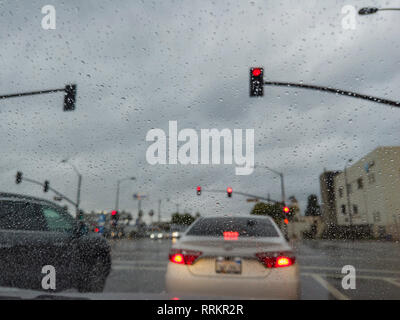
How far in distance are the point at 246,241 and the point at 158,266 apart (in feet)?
21.3

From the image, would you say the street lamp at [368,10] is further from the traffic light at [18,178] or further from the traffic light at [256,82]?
the traffic light at [18,178]

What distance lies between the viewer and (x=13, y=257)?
12.5 ft

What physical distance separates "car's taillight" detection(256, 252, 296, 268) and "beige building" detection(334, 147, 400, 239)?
109 feet

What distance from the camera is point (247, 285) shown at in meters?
3.61

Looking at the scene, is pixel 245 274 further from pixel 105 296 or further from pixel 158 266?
pixel 158 266

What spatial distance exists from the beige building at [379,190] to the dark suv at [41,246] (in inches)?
1311

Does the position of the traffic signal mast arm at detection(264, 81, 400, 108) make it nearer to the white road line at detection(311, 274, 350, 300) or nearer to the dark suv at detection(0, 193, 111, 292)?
→ the white road line at detection(311, 274, 350, 300)

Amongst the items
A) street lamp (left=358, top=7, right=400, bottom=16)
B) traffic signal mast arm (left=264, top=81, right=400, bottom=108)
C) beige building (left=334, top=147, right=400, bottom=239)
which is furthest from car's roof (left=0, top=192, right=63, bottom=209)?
beige building (left=334, top=147, right=400, bottom=239)

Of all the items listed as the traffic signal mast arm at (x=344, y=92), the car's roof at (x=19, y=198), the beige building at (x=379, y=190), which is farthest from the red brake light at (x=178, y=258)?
the beige building at (x=379, y=190)

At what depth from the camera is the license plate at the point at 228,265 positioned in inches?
145

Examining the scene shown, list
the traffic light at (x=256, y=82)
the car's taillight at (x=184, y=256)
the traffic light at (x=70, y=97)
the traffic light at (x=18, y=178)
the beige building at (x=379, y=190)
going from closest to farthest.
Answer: the car's taillight at (x=184, y=256), the traffic light at (x=256, y=82), the traffic light at (x=70, y=97), the traffic light at (x=18, y=178), the beige building at (x=379, y=190)

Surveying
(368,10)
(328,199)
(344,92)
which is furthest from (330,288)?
(328,199)

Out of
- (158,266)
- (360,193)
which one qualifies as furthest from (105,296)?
(360,193)
